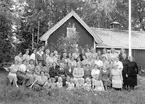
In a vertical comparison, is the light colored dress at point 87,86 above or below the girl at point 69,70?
below

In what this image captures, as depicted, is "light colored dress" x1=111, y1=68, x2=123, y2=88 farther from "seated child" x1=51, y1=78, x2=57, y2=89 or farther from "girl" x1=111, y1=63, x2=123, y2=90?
"seated child" x1=51, y1=78, x2=57, y2=89

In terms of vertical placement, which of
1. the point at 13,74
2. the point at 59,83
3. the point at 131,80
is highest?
the point at 13,74

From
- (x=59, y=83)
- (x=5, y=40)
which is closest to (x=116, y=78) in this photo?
(x=59, y=83)

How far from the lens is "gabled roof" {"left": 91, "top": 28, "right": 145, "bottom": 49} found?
2088 centimetres

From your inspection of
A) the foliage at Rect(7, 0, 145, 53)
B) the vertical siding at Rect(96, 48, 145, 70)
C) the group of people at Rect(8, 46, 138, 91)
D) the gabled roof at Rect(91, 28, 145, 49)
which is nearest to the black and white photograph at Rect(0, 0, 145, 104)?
the group of people at Rect(8, 46, 138, 91)

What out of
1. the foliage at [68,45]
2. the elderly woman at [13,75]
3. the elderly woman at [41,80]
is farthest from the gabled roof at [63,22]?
the elderly woman at [41,80]

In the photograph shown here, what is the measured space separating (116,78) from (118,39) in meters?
12.9

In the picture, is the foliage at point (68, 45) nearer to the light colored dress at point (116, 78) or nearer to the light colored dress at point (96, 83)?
the light colored dress at point (96, 83)

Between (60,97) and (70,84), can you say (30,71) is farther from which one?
(60,97)

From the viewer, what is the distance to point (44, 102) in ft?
23.3

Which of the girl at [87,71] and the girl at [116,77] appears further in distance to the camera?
the girl at [87,71]

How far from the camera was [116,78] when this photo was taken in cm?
1012

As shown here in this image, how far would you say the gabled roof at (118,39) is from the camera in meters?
20.9

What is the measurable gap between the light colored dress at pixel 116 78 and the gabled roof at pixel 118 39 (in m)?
10.1
